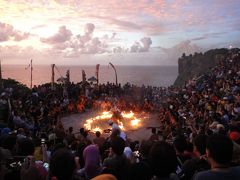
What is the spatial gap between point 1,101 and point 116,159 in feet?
42.3

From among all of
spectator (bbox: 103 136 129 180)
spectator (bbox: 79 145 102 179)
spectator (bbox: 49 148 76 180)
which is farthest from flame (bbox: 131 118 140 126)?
spectator (bbox: 49 148 76 180)

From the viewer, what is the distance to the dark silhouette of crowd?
3.81 m

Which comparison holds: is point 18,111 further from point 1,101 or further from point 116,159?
point 116,159

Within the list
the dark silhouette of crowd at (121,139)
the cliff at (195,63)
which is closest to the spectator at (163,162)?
the dark silhouette of crowd at (121,139)

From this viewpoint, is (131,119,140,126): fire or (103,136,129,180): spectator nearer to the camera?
(103,136,129,180): spectator

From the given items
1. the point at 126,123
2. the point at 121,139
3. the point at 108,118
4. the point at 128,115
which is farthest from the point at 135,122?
the point at 121,139

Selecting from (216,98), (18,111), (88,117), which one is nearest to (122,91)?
(88,117)


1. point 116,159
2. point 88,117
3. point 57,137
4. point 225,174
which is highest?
point 225,174

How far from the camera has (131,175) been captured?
3746 mm

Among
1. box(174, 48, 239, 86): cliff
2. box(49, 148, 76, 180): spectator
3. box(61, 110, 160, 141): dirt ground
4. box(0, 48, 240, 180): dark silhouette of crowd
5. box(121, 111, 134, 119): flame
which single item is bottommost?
box(61, 110, 160, 141): dirt ground

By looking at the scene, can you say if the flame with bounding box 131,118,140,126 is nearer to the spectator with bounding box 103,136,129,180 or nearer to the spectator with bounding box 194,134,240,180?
the spectator with bounding box 103,136,129,180

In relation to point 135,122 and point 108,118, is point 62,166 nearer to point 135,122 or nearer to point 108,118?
point 135,122

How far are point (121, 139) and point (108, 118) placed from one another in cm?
1791

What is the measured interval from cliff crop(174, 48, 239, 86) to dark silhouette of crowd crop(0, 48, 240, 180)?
35.4m
